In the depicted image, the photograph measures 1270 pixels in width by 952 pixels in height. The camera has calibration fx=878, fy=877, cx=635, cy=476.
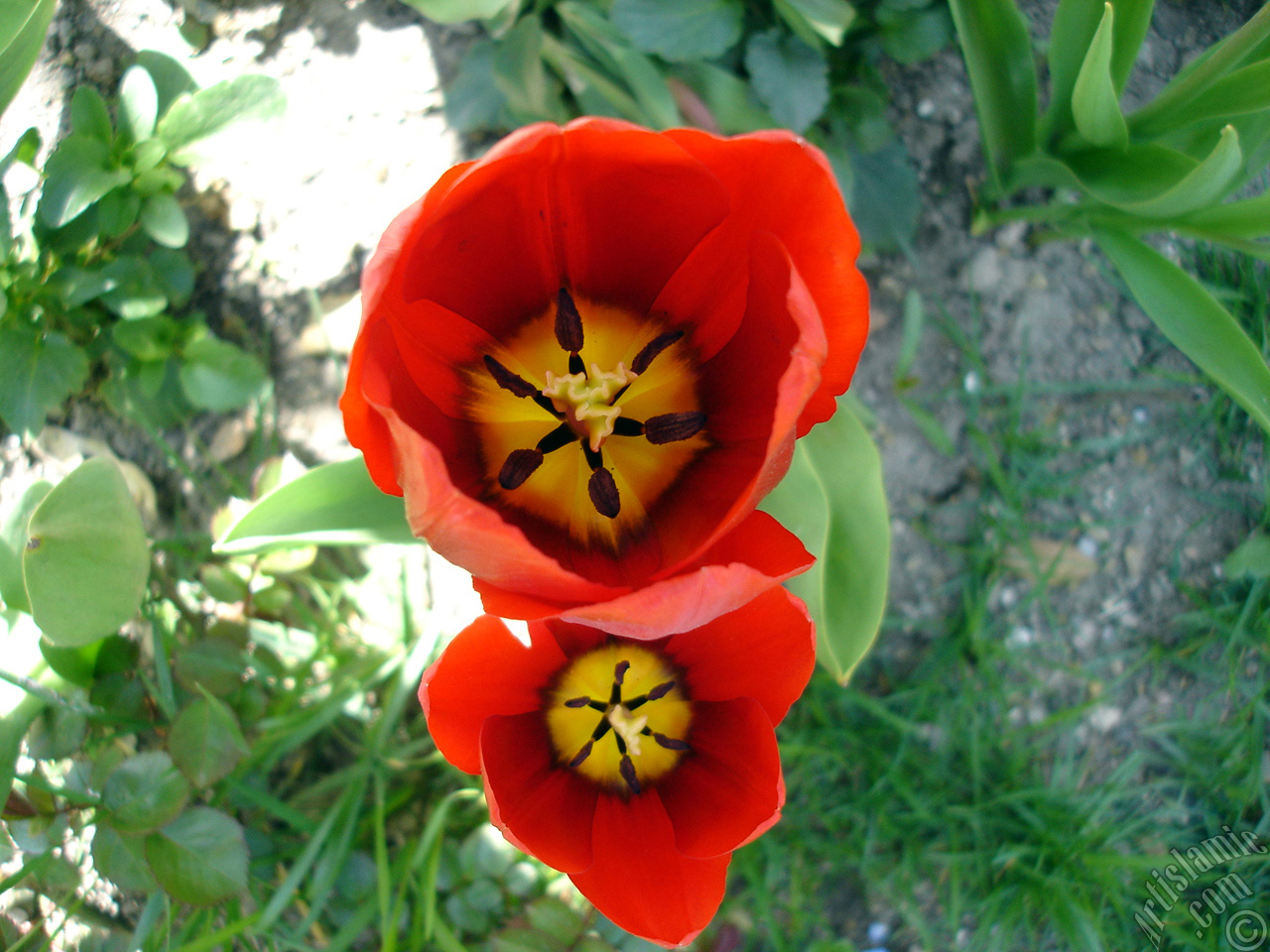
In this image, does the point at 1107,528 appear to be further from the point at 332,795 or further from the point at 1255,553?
the point at 332,795

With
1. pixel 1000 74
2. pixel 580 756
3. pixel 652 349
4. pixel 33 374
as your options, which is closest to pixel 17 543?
pixel 33 374

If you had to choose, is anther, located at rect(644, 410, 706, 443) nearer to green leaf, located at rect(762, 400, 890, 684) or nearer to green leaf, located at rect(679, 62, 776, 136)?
green leaf, located at rect(762, 400, 890, 684)

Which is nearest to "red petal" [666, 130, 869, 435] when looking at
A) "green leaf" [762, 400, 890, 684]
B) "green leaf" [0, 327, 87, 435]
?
"green leaf" [762, 400, 890, 684]

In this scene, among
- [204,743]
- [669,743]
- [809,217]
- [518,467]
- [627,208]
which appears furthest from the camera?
[204,743]

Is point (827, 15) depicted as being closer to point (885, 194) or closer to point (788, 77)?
point (788, 77)

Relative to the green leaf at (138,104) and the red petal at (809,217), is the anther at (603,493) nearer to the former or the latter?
the red petal at (809,217)

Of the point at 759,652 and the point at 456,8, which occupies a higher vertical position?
the point at 456,8
